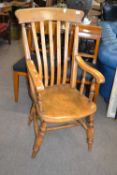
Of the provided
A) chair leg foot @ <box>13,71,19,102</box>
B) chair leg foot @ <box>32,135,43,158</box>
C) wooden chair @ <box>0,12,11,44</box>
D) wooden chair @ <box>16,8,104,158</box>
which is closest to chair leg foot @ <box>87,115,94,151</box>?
wooden chair @ <box>16,8,104,158</box>

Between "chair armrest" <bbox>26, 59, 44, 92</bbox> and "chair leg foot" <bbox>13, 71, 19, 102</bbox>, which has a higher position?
"chair armrest" <bbox>26, 59, 44, 92</bbox>

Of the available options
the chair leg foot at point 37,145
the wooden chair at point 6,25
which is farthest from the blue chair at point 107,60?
the wooden chair at point 6,25

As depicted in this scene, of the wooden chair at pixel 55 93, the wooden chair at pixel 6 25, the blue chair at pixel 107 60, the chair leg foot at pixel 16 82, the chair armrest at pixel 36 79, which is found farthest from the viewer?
the wooden chair at pixel 6 25

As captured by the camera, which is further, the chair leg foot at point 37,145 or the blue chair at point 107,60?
the blue chair at point 107,60

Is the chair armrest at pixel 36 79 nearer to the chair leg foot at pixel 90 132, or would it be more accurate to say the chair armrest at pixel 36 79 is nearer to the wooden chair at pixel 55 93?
the wooden chair at pixel 55 93

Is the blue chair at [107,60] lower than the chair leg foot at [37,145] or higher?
higher

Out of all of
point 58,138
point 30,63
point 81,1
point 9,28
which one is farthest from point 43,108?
point 9,28

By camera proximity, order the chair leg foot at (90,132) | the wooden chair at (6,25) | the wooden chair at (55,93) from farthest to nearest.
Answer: the wooden chair at (6,25)
the chair leg foot at (90,132)
the wooden chair at (55,93)

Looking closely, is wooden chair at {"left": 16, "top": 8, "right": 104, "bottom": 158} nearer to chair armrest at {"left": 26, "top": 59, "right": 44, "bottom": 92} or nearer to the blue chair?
chair armrest at {"left": 26, "top": 59, "right": 44, "bottom": 92}

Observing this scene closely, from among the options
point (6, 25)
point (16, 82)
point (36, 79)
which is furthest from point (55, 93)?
point (6, 25)

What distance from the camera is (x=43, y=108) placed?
63.1 inches

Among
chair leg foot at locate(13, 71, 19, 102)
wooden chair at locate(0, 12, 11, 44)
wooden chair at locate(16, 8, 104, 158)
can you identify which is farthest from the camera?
wooden chair at locate(0, 12, 11, 44)

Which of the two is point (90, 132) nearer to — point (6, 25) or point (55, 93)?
point (55, 93)

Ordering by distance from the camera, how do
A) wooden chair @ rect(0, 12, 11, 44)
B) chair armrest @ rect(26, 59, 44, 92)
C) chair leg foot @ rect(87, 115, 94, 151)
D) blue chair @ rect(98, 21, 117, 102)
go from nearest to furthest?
1. chair armrest @ rect(26, 59, 44, 92)
2. chair leg foot @ rect(87, 115, 94, 151)
3. blue chair @ rect(98, 21, 117, 102)
4. wooden chair @ rect(0, 12, 11, 44)
